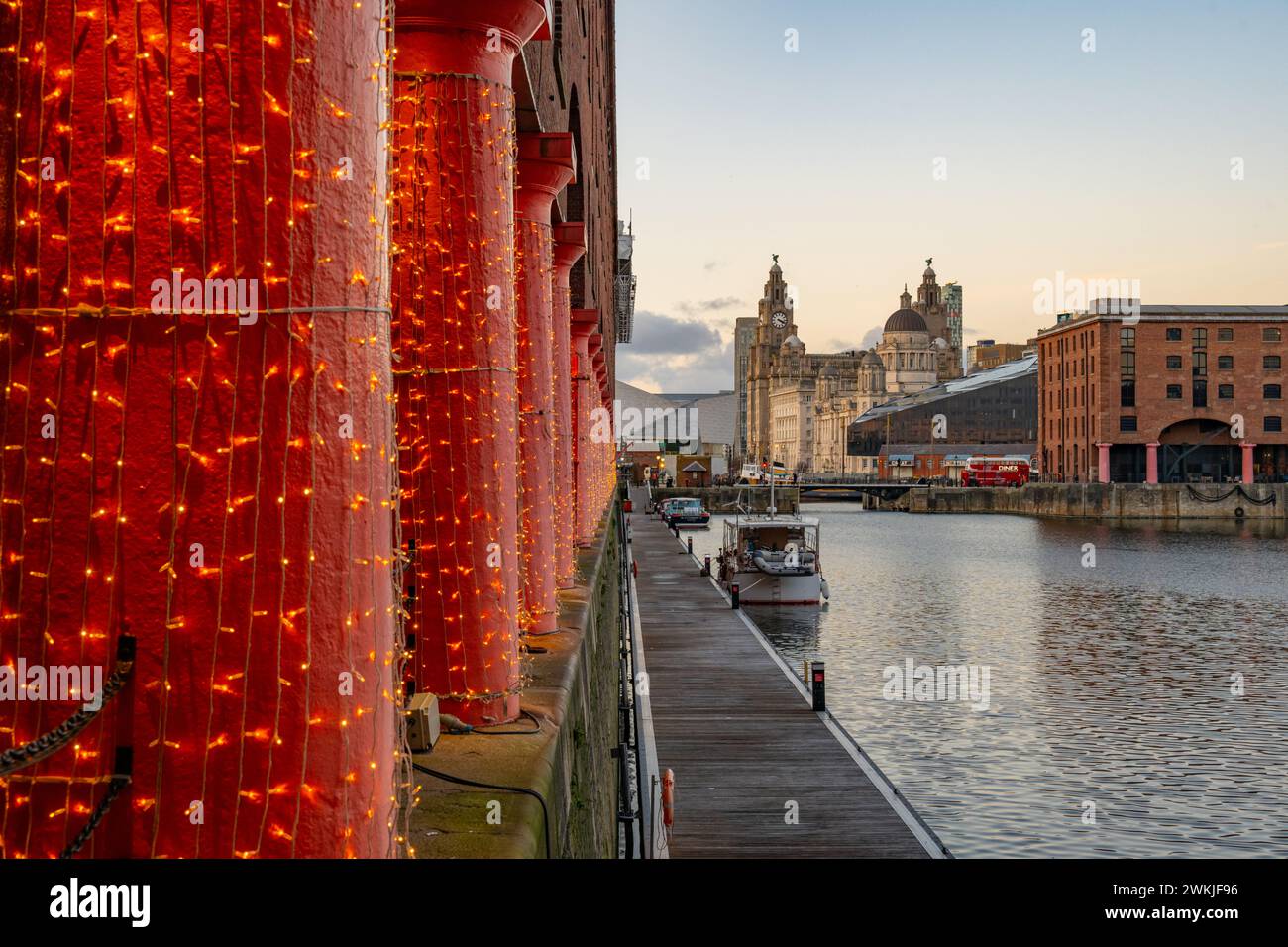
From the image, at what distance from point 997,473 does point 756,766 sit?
379 feet

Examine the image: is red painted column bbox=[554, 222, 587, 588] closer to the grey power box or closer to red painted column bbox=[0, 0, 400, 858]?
the grey power box

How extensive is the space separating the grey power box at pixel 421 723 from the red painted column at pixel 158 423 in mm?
2217

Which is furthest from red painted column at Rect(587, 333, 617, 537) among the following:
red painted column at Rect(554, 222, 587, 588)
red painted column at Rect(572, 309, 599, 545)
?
red painted column at Rect(554, 222, 587, 588)

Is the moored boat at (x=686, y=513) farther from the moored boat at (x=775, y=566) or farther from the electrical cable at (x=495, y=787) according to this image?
the electrical cable at (x=495, y=787)

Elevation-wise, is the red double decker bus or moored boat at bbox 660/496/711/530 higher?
the red double decker bus

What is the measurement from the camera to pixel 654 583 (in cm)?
4178

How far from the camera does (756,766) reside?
1747 centimetres

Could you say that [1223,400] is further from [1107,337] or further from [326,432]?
[326,432]

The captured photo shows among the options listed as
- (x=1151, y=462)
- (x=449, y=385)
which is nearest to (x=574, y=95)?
(x=449, y=385)

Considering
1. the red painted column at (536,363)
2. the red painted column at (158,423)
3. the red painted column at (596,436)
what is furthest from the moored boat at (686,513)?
the red painted column at (158,423)

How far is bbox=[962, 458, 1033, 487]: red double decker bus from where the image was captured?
12569 cm

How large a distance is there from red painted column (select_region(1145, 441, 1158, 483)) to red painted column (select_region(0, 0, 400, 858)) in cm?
10524
